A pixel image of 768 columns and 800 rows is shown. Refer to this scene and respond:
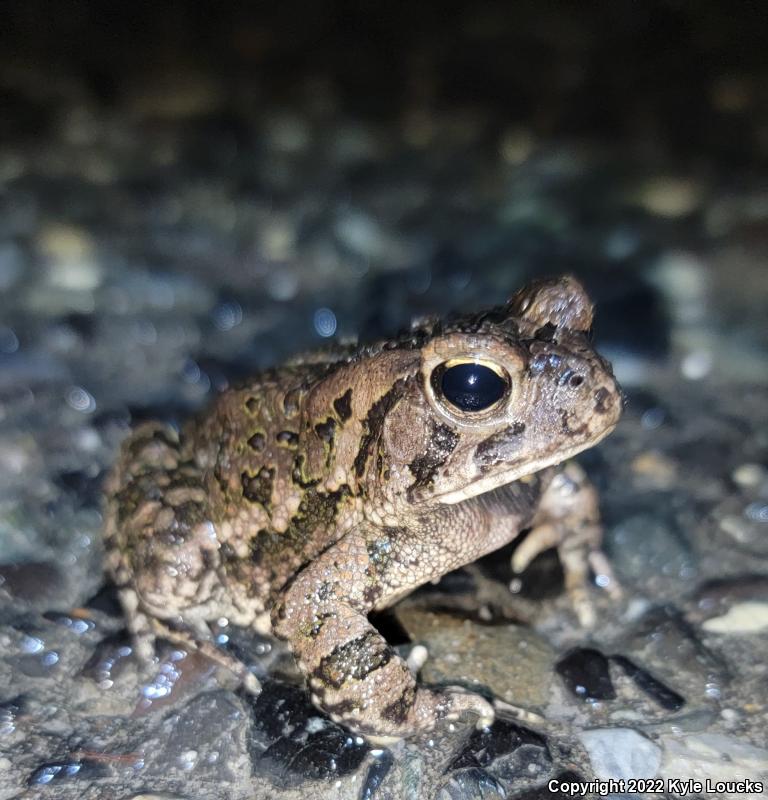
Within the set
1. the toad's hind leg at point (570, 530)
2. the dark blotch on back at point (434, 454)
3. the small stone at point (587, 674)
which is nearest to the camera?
the dark blotch on back at point (434, 454)

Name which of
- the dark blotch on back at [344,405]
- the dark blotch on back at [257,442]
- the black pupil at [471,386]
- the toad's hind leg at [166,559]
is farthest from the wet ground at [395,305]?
the black pupil at [471,386]

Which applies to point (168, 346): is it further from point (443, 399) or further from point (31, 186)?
point (443, 399)

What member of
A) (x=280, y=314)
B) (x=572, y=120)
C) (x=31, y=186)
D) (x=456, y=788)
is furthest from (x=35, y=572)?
(x=572, y=120)

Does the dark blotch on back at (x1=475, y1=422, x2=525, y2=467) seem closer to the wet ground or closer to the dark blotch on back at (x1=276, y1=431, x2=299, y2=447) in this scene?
the dark blotch on back at (x1=276, y1=431, x2=299, y2=447)

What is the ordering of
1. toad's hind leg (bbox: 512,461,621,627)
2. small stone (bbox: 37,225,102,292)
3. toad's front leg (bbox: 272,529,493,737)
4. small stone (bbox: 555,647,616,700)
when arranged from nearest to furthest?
toad's front leg (bbox: 272,529,493,737)
small stone (bbox: 555,647,616,700)
toad's hind leg (bbox: 512,461,621,627)
small stone (bbox: 37,225,102,292)

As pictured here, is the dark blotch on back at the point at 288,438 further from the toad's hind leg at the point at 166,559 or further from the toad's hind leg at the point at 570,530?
the toad's hind leg at the point at 570,530

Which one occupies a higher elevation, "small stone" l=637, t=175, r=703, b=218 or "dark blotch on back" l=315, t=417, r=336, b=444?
"small stone" l=637, t=175, r=703, b=218

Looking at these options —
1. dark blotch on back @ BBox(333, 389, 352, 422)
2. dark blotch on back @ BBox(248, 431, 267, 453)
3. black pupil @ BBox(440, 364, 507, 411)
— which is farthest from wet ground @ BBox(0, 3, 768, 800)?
black pupil @ BBox(440, 364, 507, 411)
